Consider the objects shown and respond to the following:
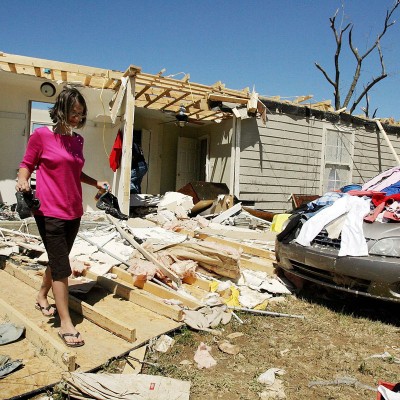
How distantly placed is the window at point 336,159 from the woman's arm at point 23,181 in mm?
10258

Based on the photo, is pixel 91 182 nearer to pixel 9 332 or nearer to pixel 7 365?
pixel 9 332

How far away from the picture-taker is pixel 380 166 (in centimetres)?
1284

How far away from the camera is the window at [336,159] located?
1168 centimetres

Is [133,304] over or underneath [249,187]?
underneath

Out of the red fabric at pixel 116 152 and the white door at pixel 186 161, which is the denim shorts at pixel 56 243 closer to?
the red fabric at pixel 116 152

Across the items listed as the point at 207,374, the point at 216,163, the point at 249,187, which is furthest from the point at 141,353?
the point at 216,163

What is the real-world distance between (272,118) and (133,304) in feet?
26.6

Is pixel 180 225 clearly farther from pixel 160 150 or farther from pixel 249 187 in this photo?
pixel 160 150

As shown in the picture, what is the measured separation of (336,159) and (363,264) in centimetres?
895

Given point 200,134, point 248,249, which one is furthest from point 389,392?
point 200,134

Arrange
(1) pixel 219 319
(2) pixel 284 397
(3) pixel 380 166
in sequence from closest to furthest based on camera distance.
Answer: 1. (2) pixel 284 397
2. (1) pixel 219 319
3. (3) pixel 380 166

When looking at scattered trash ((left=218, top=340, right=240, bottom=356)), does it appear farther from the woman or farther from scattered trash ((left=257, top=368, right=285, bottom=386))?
the woman

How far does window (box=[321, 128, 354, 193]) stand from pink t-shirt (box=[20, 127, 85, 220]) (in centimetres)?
1002

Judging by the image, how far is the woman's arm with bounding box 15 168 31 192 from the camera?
8.80 ft
